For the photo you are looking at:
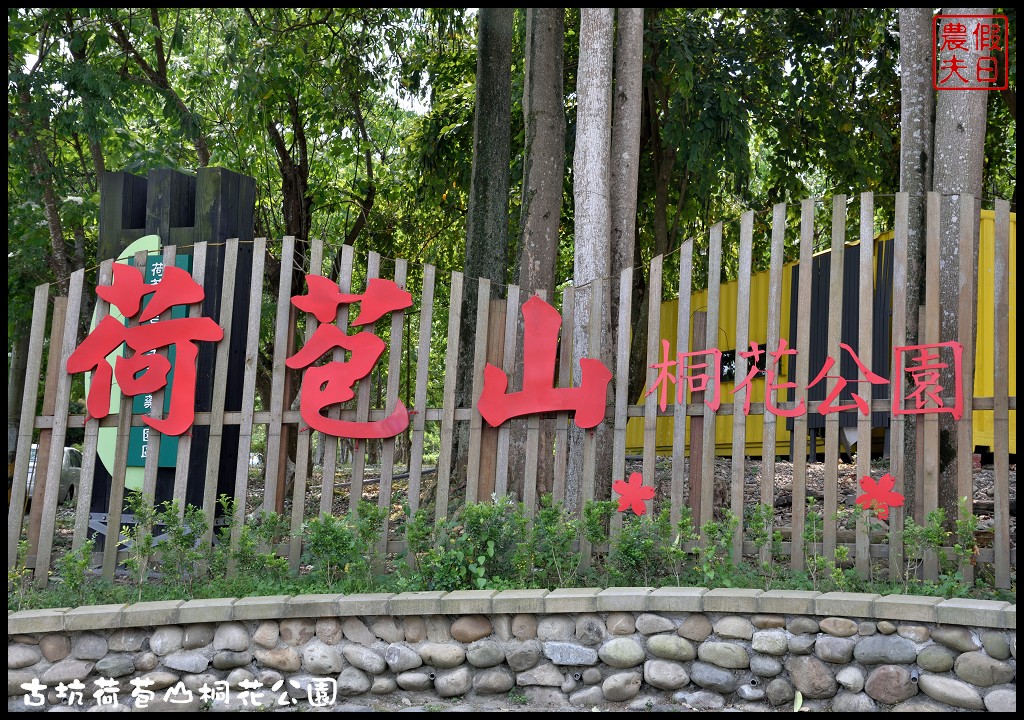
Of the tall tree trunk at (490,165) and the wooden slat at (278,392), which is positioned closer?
the wooden slat at (278,392)

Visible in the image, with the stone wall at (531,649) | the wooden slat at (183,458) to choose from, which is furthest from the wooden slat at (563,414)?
the wooden slat at (183,458)

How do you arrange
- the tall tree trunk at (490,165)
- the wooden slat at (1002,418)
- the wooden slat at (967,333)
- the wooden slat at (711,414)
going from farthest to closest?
the tall tree trunk at (490,165), the wooden slat at (711,414), the wooden slat at (967,333), the wooden slat at (1002,418)

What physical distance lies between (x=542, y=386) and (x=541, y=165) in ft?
8.83

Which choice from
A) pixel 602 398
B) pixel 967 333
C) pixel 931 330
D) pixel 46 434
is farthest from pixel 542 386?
pixel 46 434

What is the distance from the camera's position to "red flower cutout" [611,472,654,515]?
565 cm

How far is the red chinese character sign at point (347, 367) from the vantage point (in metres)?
6.01

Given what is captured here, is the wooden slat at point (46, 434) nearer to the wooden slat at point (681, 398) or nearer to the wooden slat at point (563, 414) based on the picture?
the wooden slat at point (563, 414)

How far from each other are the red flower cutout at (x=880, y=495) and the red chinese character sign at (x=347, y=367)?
2.82 metres

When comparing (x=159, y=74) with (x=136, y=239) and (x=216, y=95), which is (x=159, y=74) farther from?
(x=136, y=239)

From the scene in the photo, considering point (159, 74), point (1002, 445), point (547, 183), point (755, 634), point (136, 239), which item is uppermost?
point (159, 74)

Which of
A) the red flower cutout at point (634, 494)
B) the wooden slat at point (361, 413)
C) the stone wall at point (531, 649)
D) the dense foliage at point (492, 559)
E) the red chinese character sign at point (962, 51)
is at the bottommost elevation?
the stone wall at point (531, 649)

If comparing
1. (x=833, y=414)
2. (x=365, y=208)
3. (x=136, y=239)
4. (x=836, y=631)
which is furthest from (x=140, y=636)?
(x=365, y=208)

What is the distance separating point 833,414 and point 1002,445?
90cm

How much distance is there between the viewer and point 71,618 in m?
5.12
